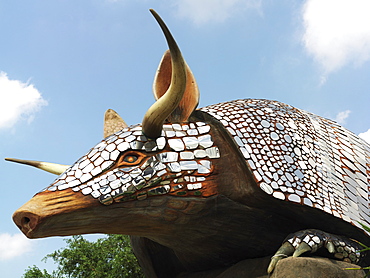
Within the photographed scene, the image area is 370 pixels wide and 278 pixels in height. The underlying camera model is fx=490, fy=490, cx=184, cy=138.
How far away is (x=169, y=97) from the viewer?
4.20 meters

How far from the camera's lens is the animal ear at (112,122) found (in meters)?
5.94

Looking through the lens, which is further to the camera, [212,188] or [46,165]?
[46,165]

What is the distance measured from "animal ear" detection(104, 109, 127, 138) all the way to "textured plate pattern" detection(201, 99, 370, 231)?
55.6 inches

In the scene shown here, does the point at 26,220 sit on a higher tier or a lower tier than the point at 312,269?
higher

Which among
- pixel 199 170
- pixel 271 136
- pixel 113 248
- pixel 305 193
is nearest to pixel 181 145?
pixel 199 170

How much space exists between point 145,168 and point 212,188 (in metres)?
0.62

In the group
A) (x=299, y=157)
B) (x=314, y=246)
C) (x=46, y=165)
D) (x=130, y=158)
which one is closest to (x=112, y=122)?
(x=46, y=165)

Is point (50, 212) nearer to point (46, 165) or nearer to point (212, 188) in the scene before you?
point (46, 165)

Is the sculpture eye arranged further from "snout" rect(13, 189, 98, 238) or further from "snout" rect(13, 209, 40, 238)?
"snout" rect(13, 209, 40, 238)

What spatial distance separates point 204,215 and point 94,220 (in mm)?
986

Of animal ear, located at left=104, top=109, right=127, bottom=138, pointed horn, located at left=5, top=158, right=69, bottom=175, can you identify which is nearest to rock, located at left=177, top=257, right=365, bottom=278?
pointed horn, located at left=5, top=158, right=69, bottom=175

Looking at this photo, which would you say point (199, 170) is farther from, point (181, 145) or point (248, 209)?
point (248, 209)

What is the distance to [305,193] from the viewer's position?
4324mm

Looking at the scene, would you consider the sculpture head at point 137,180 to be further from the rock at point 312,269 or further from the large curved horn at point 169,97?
the rock at point 312,269
